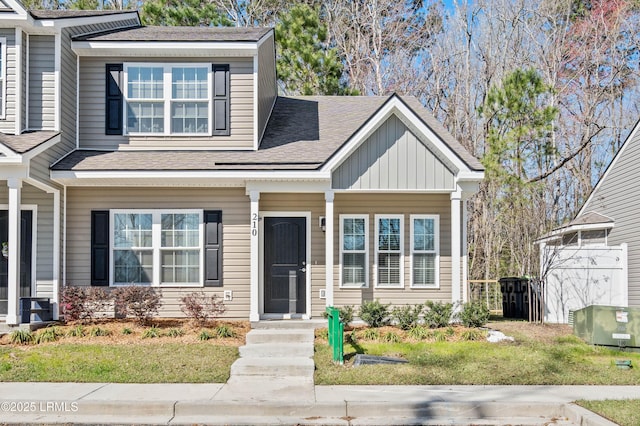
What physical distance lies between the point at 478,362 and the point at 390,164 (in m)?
4.40

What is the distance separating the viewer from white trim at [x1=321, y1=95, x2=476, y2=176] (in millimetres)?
13211

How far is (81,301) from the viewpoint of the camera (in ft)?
42.2

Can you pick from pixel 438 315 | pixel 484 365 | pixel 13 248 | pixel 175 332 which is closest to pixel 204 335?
pixel 175 332

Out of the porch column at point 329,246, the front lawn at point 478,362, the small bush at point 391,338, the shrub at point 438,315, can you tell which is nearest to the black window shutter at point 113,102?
the porch column at point 329,246

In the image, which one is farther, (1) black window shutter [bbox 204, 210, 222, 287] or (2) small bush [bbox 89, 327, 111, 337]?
(1) black window shutter [bbox 204, 210, 222, 287]

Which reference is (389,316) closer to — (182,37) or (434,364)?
(434,364)

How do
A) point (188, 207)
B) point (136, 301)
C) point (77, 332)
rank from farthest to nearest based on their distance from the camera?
point (188, 207) < point (136, 301) < point (77, 332)

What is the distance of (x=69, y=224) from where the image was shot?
14016 millimetres

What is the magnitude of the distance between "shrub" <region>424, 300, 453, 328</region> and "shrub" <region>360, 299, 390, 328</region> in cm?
80

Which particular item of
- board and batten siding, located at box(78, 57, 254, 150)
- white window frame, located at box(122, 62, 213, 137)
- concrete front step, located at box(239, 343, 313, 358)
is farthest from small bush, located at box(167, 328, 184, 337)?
white window frame, located at box(122, 62, 213, 137)

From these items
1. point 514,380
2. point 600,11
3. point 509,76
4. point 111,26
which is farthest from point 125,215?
point 600,11

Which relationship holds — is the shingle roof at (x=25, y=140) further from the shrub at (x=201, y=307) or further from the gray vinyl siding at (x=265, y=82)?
the gray vinyl siding at (x=265, y=82)

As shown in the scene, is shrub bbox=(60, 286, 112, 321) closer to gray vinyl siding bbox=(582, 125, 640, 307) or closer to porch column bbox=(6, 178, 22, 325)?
porch column bbox=(6, 178, 22, 325)

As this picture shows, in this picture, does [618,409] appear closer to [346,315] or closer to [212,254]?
[346,315]
